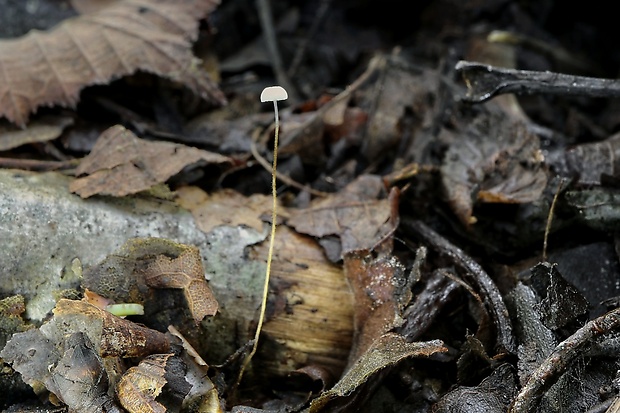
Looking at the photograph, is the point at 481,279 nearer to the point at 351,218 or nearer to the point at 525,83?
the point at 351,218

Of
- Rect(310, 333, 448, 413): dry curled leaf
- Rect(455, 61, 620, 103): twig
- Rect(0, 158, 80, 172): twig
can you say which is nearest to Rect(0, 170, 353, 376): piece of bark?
Rect(0, 158, 80, 172): twig

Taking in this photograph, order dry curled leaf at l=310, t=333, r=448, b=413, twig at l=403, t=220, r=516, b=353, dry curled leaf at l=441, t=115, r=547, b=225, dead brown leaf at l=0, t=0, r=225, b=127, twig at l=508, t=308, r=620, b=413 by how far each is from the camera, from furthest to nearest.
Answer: dead brown leaf at l=0, t=0, r=225, b=127, dry curled leaf at l=441, t=115, r=547, b=225, twig at l=403, t=220, r=516, b=353, dry curled leaf at l=310, t=333, r=448, b=413, twig at l=508, t=308, r=620, b=413

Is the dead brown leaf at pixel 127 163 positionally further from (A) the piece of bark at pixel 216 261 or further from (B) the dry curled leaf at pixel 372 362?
(B) the dry curled leaf at pixel 372 362

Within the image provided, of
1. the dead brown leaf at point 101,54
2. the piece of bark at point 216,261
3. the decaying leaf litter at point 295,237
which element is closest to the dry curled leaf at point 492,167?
the decaying leaf litter at point 295,237

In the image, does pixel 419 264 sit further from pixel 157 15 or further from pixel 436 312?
pixel 157 15

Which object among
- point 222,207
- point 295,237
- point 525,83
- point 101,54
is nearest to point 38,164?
point 101,54

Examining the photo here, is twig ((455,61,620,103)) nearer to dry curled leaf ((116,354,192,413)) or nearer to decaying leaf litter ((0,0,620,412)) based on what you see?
decaying leaf litter ((0,0,620,412))

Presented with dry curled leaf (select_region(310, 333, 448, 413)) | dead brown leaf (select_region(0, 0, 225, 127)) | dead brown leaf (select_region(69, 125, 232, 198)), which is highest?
dead brown leaf (select_region(0, 0, 225, 127))
